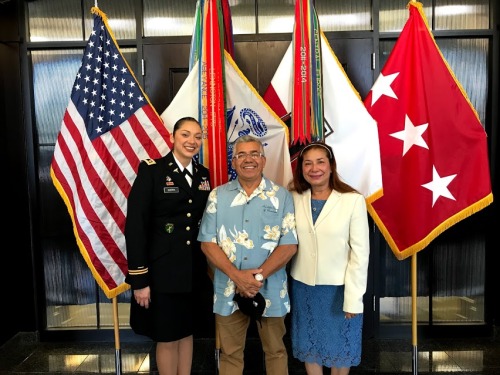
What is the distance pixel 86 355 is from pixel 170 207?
1.60 metres

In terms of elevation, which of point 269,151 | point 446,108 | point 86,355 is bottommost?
point 86,355

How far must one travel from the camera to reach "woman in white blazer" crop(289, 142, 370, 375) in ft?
6.13

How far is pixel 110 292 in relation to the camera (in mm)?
2314

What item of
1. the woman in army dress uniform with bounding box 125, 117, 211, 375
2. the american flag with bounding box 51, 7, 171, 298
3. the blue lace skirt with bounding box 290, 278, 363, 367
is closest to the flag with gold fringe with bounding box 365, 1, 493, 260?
the blue lace skirt with bounding box 290, 278, 363, 367

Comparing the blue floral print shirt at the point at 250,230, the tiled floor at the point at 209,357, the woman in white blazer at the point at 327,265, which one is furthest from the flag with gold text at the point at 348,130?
the tiled floor at the point at 209,357

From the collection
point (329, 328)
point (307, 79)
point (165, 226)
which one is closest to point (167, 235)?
point (165, 226)

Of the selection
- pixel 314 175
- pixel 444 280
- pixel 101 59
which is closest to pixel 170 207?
pixel 314 175

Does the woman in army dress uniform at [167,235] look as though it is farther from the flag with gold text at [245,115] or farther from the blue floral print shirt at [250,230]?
the flag with gold text at [245,115]

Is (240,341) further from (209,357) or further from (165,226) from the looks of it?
(209,357)

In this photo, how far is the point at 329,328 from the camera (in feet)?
6.34

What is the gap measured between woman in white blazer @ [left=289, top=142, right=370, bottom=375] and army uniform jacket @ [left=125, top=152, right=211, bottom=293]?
1.67ft

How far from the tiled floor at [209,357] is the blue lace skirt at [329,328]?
0.76m

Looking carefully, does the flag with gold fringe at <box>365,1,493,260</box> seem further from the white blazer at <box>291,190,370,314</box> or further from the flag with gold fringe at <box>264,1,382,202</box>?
the white blazer at <box>291,190,370,314</box>

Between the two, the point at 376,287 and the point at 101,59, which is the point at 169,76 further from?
the point at 376,287
